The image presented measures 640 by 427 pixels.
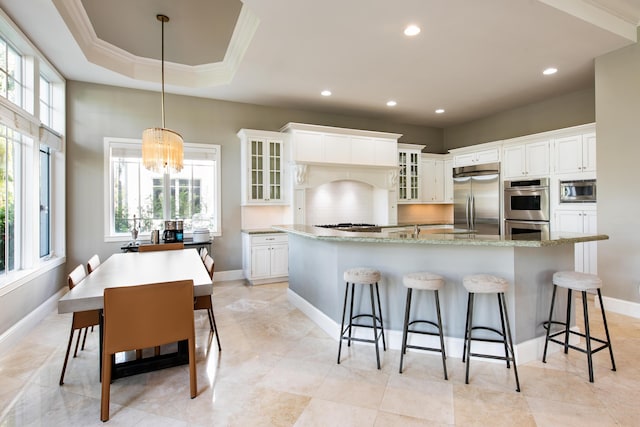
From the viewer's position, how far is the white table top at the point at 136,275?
193cm

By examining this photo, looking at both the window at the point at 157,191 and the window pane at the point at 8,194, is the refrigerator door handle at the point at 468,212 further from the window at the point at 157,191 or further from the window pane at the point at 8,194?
the window pane at the point at 8,194

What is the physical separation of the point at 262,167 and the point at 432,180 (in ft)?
12.4

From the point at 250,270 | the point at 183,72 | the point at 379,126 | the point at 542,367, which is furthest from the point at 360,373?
the point at 379,126

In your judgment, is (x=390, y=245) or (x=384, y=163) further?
(x=384, y=163)

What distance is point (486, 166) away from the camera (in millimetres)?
5797

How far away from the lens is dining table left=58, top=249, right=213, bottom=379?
1.94m

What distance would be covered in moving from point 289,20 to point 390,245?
7.79 ft

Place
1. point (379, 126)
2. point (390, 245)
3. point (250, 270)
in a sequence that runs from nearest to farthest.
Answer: point (390, 245) → point (250, 270) → point (379, 126)

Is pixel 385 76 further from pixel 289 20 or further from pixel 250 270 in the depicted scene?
pixel 250 270

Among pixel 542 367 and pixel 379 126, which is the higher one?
pixel 379 126

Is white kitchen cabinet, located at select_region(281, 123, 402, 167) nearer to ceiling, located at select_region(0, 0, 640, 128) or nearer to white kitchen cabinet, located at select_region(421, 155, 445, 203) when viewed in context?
ceiling, located at select_region(0, 0, 640, 128)

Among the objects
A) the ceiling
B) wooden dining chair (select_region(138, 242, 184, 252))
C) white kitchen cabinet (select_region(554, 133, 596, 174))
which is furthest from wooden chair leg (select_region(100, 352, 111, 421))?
white kitchen cabinet (select_region(554, 133, 596, 174))

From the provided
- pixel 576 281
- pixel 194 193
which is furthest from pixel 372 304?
pixel 194 193

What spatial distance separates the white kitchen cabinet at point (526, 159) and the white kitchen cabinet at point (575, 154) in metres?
0.17
